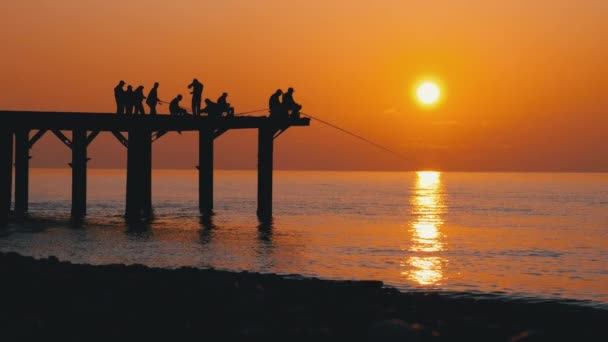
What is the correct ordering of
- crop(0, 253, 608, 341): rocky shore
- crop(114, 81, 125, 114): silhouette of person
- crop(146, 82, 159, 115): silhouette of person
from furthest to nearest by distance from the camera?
1. crop(146, 82, 159, 115): silhouette of person
2. crop(114, 81, 125, 114): silhouette of person
3. crop(0, 253, 608, 341): rocky shore

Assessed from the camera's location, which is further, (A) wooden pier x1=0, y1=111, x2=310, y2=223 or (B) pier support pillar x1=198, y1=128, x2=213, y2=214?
(B) pier support pillar x1=198, y1=128, x2=213, y2=214

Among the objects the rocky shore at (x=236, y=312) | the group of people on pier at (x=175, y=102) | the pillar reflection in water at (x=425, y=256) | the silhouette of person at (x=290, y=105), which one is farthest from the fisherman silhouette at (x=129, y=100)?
the rocky shore at (x=236, y=312)

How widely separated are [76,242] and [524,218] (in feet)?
120

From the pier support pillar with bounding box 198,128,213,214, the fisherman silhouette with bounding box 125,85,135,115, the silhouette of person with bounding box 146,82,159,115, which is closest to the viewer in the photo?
the fisherman silhouette with bounding box 125,85,135,115

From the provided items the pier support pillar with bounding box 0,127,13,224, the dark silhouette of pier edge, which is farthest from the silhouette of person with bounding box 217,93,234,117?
the pier support pillar with bounding box 0,127,13,224

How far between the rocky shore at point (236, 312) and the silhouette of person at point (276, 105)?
1856 centimetres

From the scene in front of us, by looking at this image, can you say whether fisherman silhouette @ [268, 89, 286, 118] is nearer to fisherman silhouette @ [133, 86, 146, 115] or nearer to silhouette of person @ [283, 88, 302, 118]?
silhouette of person @ [283, 88, 302, 118]

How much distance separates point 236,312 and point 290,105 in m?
23.1

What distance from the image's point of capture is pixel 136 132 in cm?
3625

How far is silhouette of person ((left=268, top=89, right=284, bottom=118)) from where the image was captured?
35.2 metres

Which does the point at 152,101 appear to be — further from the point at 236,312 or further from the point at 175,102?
the point at 236,312

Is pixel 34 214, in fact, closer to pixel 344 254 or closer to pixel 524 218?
pixel 344 254

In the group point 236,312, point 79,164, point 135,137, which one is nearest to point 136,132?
point 135,137

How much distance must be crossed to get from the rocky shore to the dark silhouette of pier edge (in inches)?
725
